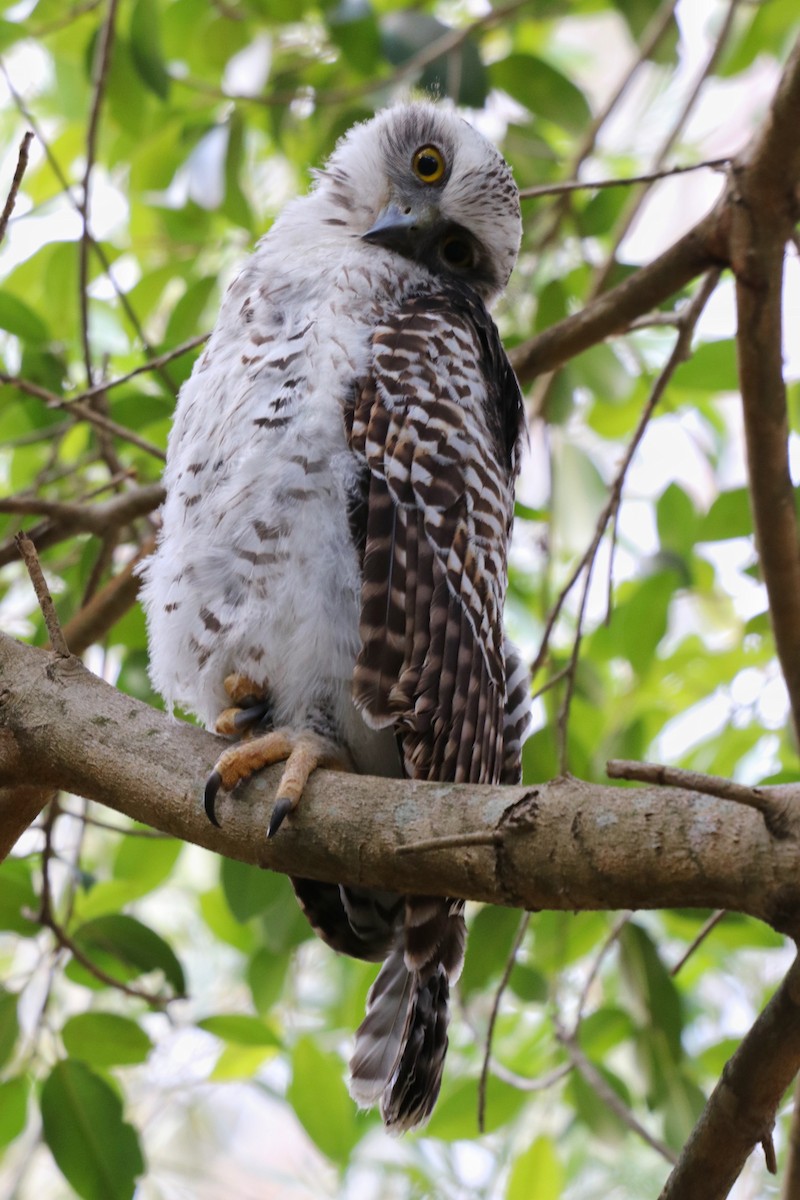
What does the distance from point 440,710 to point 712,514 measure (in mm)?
1440

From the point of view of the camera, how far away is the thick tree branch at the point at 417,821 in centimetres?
130

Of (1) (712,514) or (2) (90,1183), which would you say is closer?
(2) (90,1183)

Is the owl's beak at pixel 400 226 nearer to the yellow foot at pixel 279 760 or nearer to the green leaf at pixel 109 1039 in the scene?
the yellow foot at pixel 279 760

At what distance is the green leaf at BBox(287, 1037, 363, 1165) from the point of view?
3.02 metres

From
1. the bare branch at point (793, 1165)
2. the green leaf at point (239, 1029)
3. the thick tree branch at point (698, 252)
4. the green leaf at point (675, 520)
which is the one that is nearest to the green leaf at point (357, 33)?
the thick tree branch at point (698, 252)

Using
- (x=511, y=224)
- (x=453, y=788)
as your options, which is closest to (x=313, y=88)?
(x=511, y=224)

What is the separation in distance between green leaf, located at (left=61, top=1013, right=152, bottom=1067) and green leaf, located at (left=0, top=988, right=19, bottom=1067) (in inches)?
4.8

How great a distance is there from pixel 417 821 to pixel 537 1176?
1.79 m

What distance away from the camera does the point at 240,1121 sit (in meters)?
6.18

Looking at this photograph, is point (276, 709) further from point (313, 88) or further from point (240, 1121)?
point (240, 1121)

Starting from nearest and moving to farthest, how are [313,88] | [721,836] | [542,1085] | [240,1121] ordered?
[721,836]
[542,1085]
[313,88]
[240,1121]

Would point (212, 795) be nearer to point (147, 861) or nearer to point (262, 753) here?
point (262, 753)

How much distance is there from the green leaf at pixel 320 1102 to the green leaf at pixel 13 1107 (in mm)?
616


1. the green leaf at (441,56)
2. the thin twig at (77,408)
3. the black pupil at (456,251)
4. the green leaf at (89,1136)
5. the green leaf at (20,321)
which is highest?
the green leaf at (441,56)
